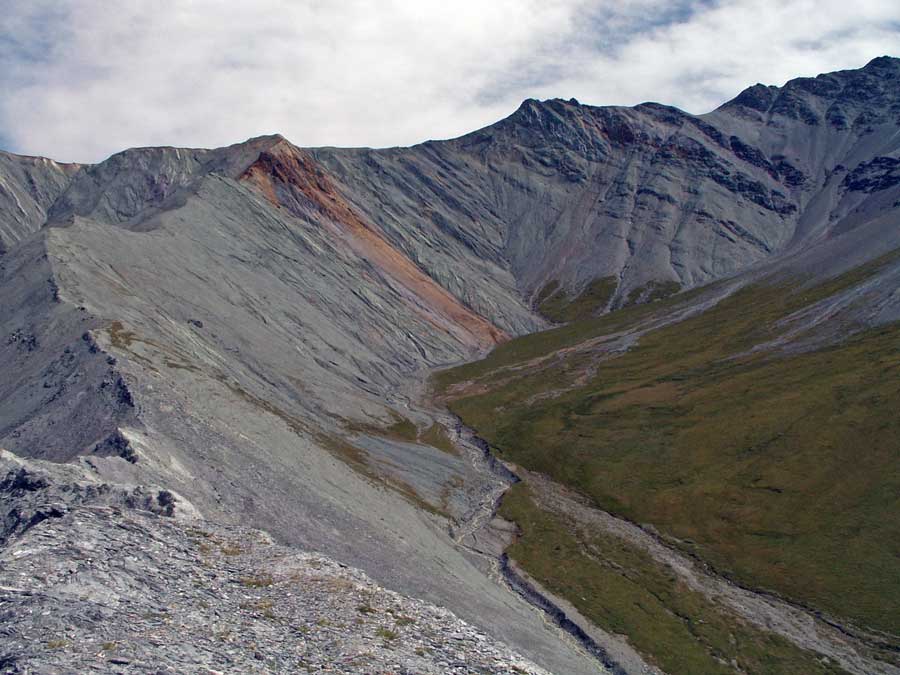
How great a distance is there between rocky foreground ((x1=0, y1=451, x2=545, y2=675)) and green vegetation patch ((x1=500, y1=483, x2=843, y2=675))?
3332 centimetres

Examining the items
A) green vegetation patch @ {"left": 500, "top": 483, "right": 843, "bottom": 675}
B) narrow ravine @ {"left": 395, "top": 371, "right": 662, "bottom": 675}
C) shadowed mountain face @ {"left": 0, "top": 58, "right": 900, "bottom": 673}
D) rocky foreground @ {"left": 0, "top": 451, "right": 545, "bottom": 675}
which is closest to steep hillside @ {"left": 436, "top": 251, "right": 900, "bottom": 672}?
green vegetation patch @ {"left": 500, "top": 483, "right": 843, "bottom": 675}

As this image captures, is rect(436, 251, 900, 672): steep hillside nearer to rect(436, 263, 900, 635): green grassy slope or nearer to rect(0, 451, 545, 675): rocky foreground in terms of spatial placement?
rect(436, 263, 900, 635): green grassy slope

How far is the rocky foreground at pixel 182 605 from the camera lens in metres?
18.8

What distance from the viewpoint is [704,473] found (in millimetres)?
84438

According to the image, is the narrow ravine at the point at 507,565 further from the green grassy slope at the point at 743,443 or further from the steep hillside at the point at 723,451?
the green grassy slope at the point at 743,443

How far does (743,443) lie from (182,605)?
79.9 meters

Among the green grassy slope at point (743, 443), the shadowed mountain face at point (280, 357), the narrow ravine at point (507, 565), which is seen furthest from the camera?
A: the green grassy slope at point (743, 443)

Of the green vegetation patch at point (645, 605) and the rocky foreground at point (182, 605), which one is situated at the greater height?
the green vegetation patch at point (645, 605)

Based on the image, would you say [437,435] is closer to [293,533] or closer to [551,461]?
[551,461]

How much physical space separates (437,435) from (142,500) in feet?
241

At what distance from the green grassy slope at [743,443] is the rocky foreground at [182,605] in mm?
47147

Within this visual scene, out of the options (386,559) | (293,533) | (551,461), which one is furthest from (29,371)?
(551,461)

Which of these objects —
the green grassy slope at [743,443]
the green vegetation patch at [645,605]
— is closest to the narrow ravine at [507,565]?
the green vegetation patch at [645,605]

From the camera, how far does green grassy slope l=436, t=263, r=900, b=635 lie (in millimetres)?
65125
